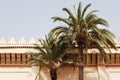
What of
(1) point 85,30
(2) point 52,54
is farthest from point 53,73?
(1) point 85,30

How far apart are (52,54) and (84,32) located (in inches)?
85.8

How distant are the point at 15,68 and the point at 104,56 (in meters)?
5.30

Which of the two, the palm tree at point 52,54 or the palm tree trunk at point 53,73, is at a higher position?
the palm tree at point 52,54

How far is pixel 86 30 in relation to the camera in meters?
20.2

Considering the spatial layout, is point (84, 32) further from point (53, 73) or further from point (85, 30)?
point (53, 73)

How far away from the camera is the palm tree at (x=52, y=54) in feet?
68.2

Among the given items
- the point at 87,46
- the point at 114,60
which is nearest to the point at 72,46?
the point at 87,46

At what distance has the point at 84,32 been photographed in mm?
20344

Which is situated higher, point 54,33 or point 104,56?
point 54,33

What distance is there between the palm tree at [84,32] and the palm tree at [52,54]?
19.8 inches

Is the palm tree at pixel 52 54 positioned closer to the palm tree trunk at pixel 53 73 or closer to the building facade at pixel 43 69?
the palm tree trunk at pixel 53 73

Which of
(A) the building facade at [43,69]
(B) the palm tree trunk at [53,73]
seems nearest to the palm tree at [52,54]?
(B) the palm tree trunk at [53,73]

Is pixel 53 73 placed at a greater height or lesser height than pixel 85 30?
lesser

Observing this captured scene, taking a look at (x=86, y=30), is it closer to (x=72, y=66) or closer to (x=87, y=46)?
(x=87, y=46)
